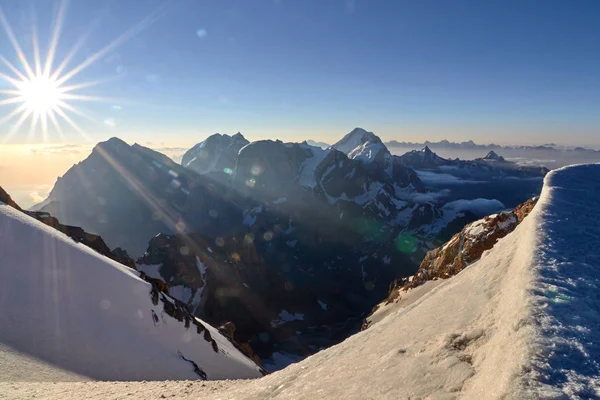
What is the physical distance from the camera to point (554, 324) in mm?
4637

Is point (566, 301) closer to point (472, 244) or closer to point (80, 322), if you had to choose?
point (80, 322)

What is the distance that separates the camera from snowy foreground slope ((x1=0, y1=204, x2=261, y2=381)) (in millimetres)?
20995

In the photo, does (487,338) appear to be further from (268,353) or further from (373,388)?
(268,353)

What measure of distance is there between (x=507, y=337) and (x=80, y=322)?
30.5 metres

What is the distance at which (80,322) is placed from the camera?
26.4 m

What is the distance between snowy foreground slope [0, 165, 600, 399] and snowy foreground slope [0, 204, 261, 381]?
17372 millimetres

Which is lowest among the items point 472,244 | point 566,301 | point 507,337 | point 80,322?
point 80,322

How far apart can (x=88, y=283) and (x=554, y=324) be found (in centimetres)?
3496

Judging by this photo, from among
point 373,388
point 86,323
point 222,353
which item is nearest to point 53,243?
point 86,323

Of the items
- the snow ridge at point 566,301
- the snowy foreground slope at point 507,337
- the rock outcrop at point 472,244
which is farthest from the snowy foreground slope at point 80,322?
the rock outcrop at point 472,244

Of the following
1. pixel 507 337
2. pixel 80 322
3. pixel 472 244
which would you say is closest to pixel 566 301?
pixel 507 337

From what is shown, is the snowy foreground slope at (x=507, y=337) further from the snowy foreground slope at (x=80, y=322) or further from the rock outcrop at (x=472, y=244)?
the rock outcrop at (x=472, y=244)

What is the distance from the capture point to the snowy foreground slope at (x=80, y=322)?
68.9ft

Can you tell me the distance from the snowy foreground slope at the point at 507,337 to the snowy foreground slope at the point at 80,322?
57.0ft
